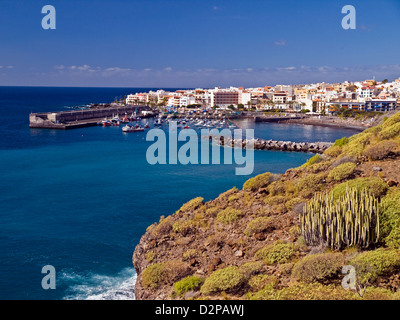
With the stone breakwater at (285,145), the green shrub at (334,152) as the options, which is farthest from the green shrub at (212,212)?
the stone breakwater at (285,145)

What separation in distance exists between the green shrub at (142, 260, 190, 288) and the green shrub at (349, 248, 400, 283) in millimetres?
3833

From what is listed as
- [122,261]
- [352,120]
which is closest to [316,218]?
[122,261]

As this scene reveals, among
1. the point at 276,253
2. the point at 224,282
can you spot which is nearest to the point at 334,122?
the point at 276,253

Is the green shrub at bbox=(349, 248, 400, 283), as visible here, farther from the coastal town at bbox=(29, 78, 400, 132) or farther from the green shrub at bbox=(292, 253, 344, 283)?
the coastal town at bbox=(29, 78, 400, 132)

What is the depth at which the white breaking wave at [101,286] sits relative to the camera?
11672 mm

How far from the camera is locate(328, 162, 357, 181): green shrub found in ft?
39.3

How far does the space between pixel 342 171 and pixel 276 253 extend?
4568 millimetres

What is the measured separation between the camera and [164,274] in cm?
914

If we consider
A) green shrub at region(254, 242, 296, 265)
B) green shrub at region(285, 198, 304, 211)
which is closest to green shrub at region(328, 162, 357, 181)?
green shrub at region(285, 198, 304, 211)

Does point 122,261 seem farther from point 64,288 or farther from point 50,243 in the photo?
point 50,243

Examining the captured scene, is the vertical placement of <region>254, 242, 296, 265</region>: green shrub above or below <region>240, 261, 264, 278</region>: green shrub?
above

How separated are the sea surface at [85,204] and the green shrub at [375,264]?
7241 millimetres

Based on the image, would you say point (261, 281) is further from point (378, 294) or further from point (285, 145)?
point (285, 145)

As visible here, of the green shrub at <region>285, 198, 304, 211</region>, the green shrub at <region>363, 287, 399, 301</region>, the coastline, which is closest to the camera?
the green shrub at <region>363, 287, 399, 301</region>
